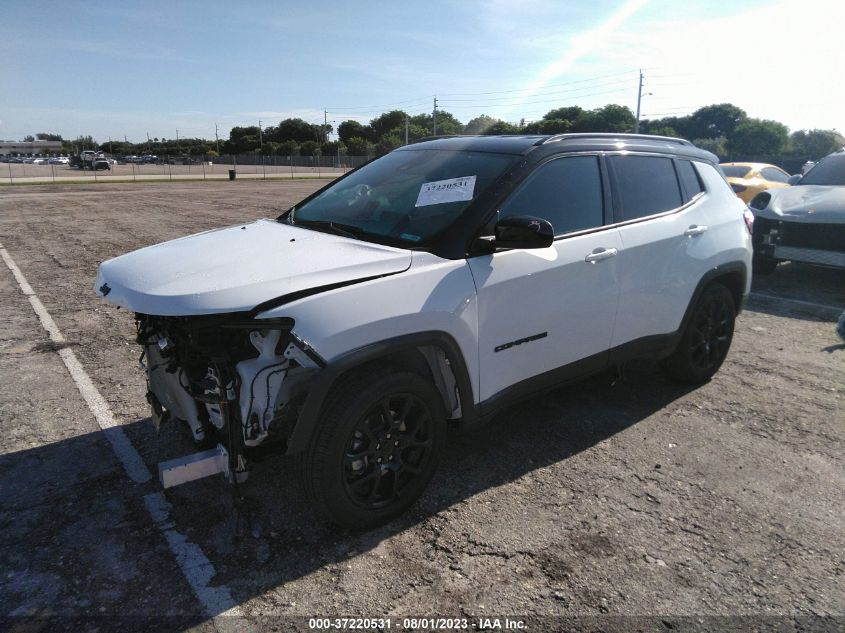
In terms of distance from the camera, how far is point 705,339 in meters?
4.57

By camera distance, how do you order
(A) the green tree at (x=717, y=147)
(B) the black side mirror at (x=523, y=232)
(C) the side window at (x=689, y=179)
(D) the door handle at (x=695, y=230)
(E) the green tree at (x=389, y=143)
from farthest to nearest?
(E) the green tree at (x=389, y=143) → (A) the green tree at (x=717, y=147) → (C) the side window at (x=689, y=179) → (D) the door handle at (x=695, y=230) → (B) the black side mirror at (x=523, y=232)

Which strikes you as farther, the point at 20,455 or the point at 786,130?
the point at 786,130

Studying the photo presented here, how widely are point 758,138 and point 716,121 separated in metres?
13.7

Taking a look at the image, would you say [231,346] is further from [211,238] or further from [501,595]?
[501,595]

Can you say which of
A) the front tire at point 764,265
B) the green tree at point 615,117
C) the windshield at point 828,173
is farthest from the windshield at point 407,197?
the green tree at point 615,117

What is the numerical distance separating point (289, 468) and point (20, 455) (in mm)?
1615

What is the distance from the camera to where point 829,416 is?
4219mm

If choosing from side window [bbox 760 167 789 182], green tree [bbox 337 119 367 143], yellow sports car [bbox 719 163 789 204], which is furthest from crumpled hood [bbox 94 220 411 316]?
green tree [bbox 337 119 367 143]

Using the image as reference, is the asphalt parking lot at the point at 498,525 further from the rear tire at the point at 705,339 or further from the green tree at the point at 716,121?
the green tree at the point at 716,121

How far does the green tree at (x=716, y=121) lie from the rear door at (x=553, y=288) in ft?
366

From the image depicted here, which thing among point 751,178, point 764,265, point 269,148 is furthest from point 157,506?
point 269,148

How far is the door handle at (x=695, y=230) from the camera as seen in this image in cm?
416

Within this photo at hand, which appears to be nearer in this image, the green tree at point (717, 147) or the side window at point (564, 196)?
the side window at point (564, 196)

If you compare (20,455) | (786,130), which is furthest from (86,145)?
(20,455)
